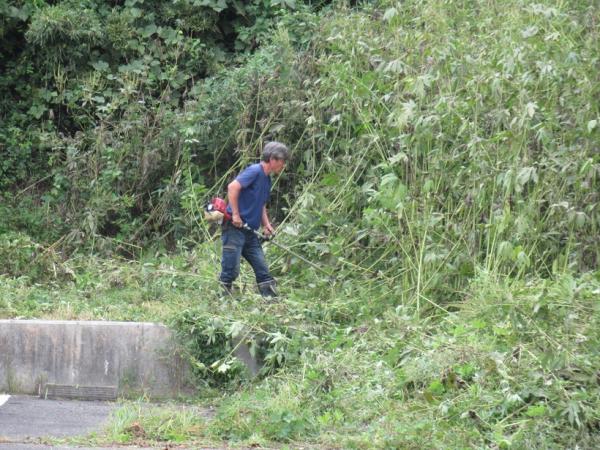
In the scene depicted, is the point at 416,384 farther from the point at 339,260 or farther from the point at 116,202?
the point at 116,202

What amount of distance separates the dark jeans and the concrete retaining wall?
1.04 m

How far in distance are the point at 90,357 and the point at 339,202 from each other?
10.5ft

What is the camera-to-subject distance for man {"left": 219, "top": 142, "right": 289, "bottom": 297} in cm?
919

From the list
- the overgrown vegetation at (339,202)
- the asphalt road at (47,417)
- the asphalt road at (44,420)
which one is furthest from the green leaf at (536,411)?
the asphalt road at (47,417)

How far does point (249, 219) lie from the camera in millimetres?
9305

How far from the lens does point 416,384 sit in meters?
7.08

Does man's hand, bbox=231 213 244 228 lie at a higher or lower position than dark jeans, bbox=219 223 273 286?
higher

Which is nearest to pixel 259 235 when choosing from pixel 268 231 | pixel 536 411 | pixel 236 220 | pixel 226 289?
pixel 268 231

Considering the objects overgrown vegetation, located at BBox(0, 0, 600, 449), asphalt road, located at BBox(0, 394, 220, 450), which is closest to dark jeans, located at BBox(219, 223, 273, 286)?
overgrown vegetation, located at BBox(0, 0, 600, 449)

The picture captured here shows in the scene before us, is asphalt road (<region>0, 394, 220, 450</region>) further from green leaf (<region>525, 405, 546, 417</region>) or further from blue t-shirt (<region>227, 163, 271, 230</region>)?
green leaf (<region>525, 405, 546, 417</region>)

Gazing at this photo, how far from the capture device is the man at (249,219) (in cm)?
919

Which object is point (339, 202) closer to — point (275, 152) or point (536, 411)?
point (275, 152)

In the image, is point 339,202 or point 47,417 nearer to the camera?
point 47,417

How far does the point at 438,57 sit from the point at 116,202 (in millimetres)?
4630
